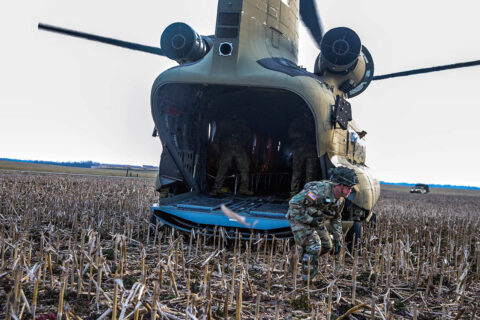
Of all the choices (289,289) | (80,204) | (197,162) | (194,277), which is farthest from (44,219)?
(289,289)

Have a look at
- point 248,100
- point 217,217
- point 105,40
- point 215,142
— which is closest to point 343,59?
point 248,100

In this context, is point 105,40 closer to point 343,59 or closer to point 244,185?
point 244,185

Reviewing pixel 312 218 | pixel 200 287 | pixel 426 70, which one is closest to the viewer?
pixel 200 287

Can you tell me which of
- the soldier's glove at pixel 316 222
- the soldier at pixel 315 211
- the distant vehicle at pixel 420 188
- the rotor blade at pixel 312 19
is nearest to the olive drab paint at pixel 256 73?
the soldier at pixel 315 211

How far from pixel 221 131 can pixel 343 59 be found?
2.71 m

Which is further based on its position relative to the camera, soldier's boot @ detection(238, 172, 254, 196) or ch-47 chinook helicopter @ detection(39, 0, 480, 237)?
soldier's boot @ detection(238, 172, 254, 196)

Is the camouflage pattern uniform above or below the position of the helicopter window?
below

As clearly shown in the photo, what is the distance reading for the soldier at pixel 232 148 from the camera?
23.6ft

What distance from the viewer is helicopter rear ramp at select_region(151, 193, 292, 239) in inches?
193

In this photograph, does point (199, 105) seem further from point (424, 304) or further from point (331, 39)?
point (424, 304)

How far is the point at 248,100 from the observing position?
764 cm

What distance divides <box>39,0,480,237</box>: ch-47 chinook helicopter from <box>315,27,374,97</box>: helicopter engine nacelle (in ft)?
0.05

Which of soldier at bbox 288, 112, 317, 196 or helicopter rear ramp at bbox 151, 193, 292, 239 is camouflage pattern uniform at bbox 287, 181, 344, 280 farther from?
soldier at bbox 288, 112, 317, 196

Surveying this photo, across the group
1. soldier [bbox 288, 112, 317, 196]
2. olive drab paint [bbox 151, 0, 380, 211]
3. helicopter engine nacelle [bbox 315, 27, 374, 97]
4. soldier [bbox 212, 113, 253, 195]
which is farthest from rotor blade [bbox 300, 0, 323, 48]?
soldier [bbox 212, 113, 253, 195]
